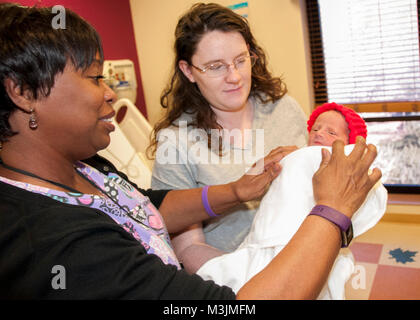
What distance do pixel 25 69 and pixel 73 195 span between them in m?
0.30

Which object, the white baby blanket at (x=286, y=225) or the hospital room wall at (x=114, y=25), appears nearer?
the white baby blanket at (x=286, y=225)

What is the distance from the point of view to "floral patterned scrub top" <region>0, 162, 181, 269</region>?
86 centimetres

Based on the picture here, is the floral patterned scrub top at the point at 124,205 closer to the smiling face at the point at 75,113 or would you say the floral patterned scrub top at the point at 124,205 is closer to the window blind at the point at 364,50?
the smiling face at the point at 75,113

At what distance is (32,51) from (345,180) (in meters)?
0.83

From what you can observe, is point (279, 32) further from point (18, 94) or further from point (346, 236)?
point (18, 94)

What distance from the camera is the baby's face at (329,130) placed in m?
1.48

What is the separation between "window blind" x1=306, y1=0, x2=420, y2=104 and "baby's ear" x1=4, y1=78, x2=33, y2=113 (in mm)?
3176

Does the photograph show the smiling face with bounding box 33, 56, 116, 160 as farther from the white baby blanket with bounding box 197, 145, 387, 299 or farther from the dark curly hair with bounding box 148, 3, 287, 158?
the dark curly hair with bounding box 148, 3, 287, 158

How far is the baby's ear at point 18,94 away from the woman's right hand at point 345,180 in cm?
75

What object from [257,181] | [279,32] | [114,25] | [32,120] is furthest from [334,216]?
[114,25]

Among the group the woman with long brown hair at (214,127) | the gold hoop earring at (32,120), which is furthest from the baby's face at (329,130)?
the gold hoop earring at (32,120)

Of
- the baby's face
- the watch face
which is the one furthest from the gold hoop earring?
the baby's face
